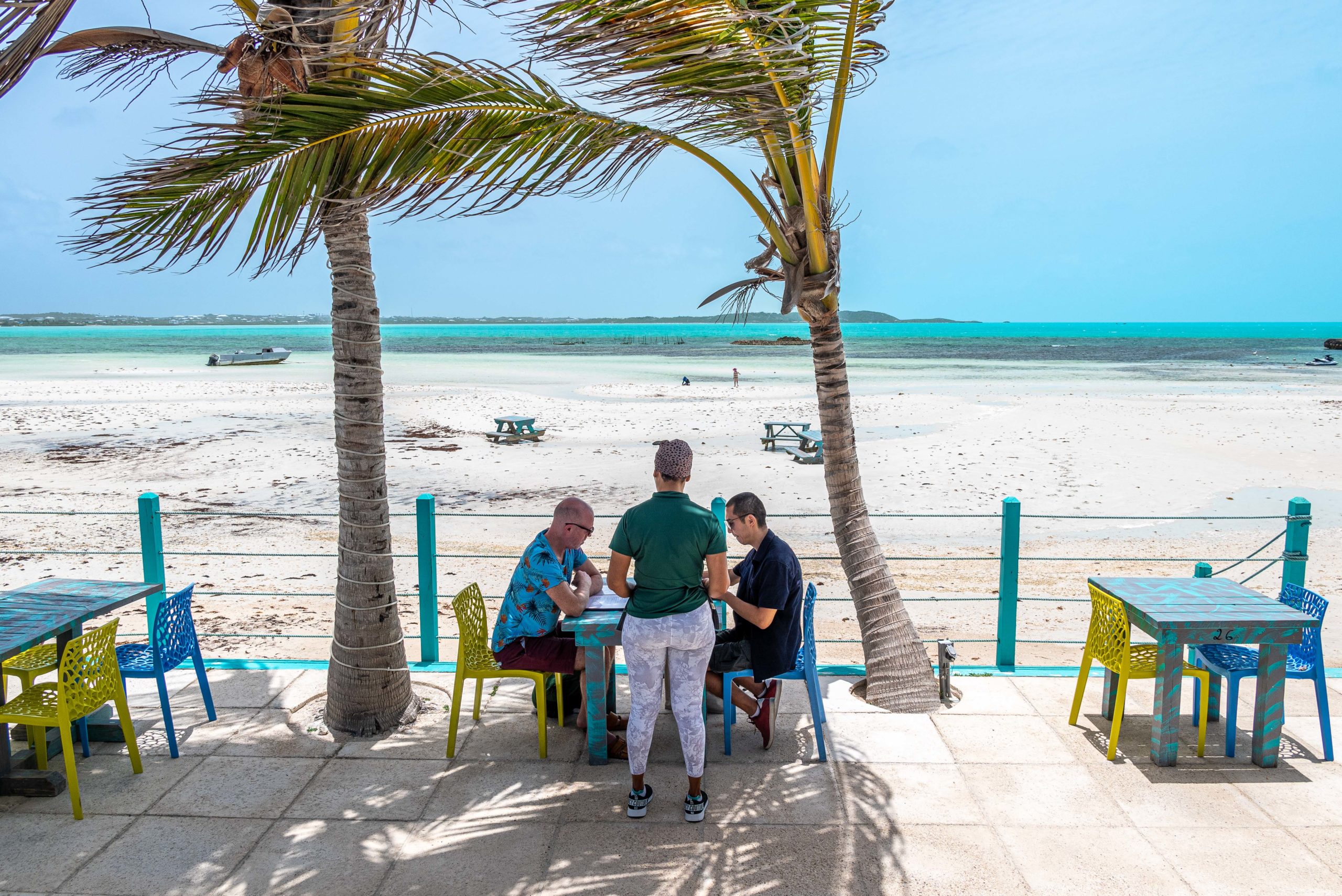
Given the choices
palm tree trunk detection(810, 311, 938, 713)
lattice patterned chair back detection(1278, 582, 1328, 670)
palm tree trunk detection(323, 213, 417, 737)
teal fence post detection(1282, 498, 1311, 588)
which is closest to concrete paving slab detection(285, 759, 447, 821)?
palm tree trunk detection(323, 213, 417, 737)

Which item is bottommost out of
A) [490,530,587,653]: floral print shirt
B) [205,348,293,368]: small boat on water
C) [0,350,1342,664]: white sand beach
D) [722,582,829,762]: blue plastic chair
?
[0,350,1342,664]: white sand beach

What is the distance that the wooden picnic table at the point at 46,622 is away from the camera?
4.02 metres

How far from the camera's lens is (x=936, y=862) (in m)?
3.55

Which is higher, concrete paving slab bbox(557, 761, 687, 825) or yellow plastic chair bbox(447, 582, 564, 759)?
yellow plastic chair bbox(447, 582, 564, 759)

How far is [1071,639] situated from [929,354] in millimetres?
66222

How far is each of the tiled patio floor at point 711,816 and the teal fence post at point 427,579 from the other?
3.27 feet

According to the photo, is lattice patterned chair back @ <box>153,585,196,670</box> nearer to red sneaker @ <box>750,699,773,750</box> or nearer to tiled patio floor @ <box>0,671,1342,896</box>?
tiled patio floor @ <box>0,671,1342,896</box>

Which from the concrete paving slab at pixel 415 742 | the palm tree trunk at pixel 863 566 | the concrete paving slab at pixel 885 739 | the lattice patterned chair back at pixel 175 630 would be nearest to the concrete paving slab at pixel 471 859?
the concrete paving slab at pixel 415 742

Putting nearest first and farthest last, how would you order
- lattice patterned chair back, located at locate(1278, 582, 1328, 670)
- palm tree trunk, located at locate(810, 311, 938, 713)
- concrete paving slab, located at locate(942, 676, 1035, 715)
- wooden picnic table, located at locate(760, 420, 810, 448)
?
lattice patterned chair back, located at locate(1278, 582, 1328, 670) → concrete paving slab, located at locate(942, 676, 1035, 715) → palm tree trunk, located at locate(810, 311, 938, 713) → wooden picnic table, located at locate(760, 420, 810, 448)

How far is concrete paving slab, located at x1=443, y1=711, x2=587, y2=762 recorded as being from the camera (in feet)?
14.9

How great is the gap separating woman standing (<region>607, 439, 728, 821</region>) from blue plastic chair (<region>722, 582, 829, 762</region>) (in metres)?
0.61

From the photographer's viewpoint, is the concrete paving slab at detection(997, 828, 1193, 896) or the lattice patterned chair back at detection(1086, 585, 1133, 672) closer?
the concrete paving slab at detection(997, 828, 1193, 896)

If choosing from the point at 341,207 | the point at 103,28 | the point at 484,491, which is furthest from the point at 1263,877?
the point at 484,491

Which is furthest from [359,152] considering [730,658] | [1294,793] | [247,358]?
[247,358]
